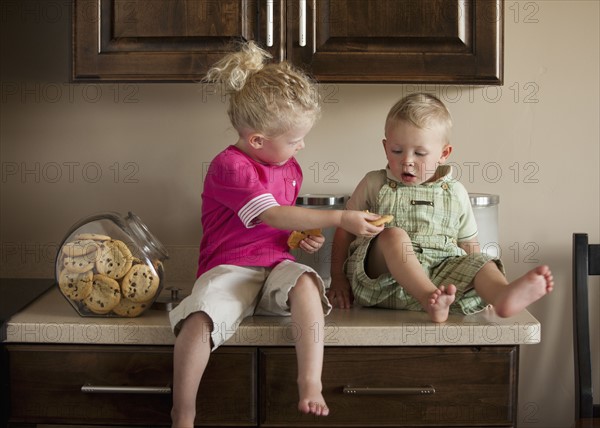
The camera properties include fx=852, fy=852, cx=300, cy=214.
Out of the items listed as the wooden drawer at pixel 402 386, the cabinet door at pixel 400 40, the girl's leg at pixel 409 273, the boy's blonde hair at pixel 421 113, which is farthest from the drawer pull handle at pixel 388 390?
the cabinet door at pixel 400 40

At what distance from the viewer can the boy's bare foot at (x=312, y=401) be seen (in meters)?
1.46

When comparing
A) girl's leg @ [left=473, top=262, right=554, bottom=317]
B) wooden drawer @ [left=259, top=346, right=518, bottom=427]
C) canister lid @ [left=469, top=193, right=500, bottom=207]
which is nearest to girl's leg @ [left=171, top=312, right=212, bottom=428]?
wooden drawer @ [left=259, top=346, right=518, bottom=427]

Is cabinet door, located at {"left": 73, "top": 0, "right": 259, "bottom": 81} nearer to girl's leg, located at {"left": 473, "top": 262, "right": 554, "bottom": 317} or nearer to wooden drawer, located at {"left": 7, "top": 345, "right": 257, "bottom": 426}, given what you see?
wooden drawer, located at {"left": 7, "top": 345, "right": 257, "bottom": 426}

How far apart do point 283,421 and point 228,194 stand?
1.43 ft

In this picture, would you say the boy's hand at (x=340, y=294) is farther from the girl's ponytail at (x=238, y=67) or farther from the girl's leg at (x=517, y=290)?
the girl's ponytail at (x=238, y=67)

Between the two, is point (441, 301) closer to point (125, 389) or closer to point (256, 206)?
point (256, 206)

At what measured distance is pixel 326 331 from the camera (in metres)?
1.55

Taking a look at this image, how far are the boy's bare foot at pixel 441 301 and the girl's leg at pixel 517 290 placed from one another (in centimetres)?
7

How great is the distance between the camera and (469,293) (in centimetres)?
164

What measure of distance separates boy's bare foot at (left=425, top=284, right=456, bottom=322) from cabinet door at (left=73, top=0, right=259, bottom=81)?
619mm

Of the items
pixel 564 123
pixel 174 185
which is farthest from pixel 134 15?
pixel 564 123

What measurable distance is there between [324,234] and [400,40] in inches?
18.0

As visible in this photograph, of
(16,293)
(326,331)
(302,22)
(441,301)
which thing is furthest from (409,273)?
(16,293)

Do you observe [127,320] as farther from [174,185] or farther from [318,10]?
[318,10]
